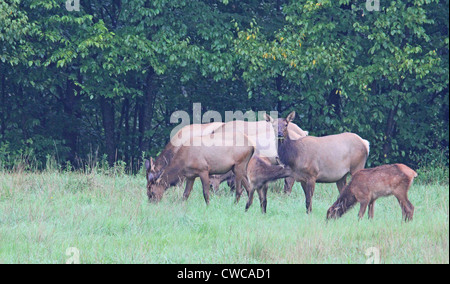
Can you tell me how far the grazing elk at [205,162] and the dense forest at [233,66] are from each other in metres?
4.37

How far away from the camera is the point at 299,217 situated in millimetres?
10859

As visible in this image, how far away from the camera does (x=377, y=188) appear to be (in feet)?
33.6

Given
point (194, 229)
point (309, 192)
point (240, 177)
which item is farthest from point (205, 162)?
point (194, 229)

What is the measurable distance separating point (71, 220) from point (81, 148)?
13.1 m

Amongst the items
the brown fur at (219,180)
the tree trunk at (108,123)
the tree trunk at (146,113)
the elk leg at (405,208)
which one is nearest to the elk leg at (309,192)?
the elk leg at (405,208)

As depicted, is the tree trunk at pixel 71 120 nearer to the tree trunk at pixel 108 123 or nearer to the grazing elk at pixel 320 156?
the tree trunk at pixel 108 123

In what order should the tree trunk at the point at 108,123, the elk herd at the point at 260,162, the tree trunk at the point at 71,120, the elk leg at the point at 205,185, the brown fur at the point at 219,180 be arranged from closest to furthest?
the elk herd at the point at 260,162 < the elk leg at the point at 205,185 < the brown fur at the point at 219,180 < the tree trunk at the point at 71,120 < the tree trunk at the point at 108,123

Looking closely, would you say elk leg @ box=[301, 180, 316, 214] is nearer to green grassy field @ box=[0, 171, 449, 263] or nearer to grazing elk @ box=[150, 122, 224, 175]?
green grassy field @ box=[0, 171, 449, 263]

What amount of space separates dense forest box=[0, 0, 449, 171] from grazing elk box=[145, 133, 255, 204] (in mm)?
4371

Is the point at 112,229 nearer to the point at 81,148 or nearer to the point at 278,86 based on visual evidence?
the point at 278,86

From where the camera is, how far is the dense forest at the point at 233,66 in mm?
17812

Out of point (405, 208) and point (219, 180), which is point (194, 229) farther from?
point (219, 180)

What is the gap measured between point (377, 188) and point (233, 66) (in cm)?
1002

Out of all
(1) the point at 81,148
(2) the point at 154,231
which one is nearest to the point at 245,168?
(2) the point at 154,231
